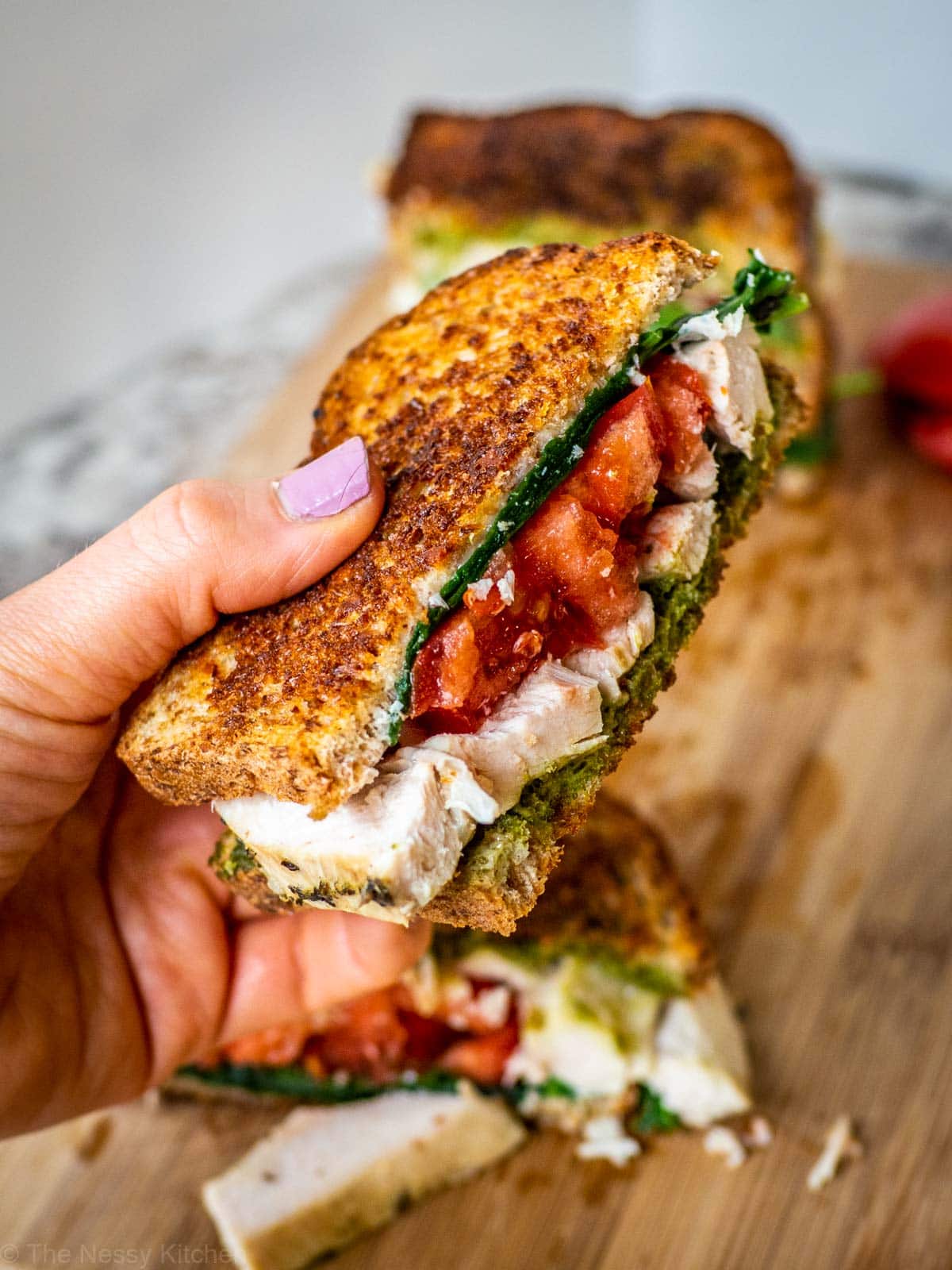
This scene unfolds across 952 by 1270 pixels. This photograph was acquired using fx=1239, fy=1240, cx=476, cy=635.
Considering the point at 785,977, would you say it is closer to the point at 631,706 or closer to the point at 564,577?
the point at 631,706

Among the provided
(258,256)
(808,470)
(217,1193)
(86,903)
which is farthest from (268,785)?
(258,256)

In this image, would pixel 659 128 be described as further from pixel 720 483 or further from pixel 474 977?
pixel 474 977

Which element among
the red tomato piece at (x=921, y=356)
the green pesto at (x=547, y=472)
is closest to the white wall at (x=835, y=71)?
the red tomato piece at (x=921, y=356)

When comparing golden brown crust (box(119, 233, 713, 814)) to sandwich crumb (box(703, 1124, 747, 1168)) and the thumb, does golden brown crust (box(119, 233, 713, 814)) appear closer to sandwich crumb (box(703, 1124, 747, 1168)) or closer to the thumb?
the thumb

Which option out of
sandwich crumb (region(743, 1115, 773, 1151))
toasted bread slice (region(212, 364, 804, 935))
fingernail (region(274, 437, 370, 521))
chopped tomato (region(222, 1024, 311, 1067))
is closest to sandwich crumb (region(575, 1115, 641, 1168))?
sandwich crumb (region(743, 1115, 773, 1151))

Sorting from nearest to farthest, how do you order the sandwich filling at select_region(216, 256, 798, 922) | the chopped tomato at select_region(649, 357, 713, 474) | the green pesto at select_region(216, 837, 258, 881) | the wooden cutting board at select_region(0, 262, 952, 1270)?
the sandwich filling at select_region(216, 256, 798, 922) < the chopped tomato at select_region(649, 357, 713, 474) < the green pesto at select_region(216, 837, 258, 881) < the wooden cutting board at select_region(0, 262, 952, 1270)

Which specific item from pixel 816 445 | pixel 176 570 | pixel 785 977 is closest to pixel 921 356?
pixel 816 445
